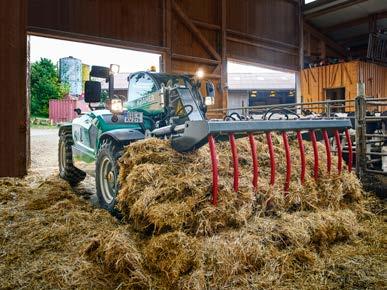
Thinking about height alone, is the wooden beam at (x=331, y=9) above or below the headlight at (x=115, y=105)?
above

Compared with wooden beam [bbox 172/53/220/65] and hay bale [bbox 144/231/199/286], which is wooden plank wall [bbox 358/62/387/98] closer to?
wooden beam [bbox 172/53/220/65]

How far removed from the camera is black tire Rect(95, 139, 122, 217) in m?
3.64

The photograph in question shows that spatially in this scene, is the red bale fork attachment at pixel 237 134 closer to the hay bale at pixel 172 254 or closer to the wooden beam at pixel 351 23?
the hay bale at pixel 172 254

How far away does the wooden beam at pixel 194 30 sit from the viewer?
10781 mm

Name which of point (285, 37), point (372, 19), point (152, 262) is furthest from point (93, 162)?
point (372, 19)

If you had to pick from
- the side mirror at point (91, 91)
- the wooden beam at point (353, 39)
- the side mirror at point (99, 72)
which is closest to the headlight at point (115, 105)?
the side mirror at point (91, 91)

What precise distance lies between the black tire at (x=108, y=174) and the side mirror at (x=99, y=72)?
2.63 feet

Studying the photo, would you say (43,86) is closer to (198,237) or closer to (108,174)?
(108,174)

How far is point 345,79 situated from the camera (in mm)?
13359

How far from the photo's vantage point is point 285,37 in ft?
47.5

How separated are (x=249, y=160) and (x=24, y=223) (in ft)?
7.76

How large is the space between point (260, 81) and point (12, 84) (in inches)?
960

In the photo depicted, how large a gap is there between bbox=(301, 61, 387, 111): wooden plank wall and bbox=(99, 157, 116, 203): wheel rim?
1145cm

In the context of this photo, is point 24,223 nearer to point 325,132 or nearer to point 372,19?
point 325,132
